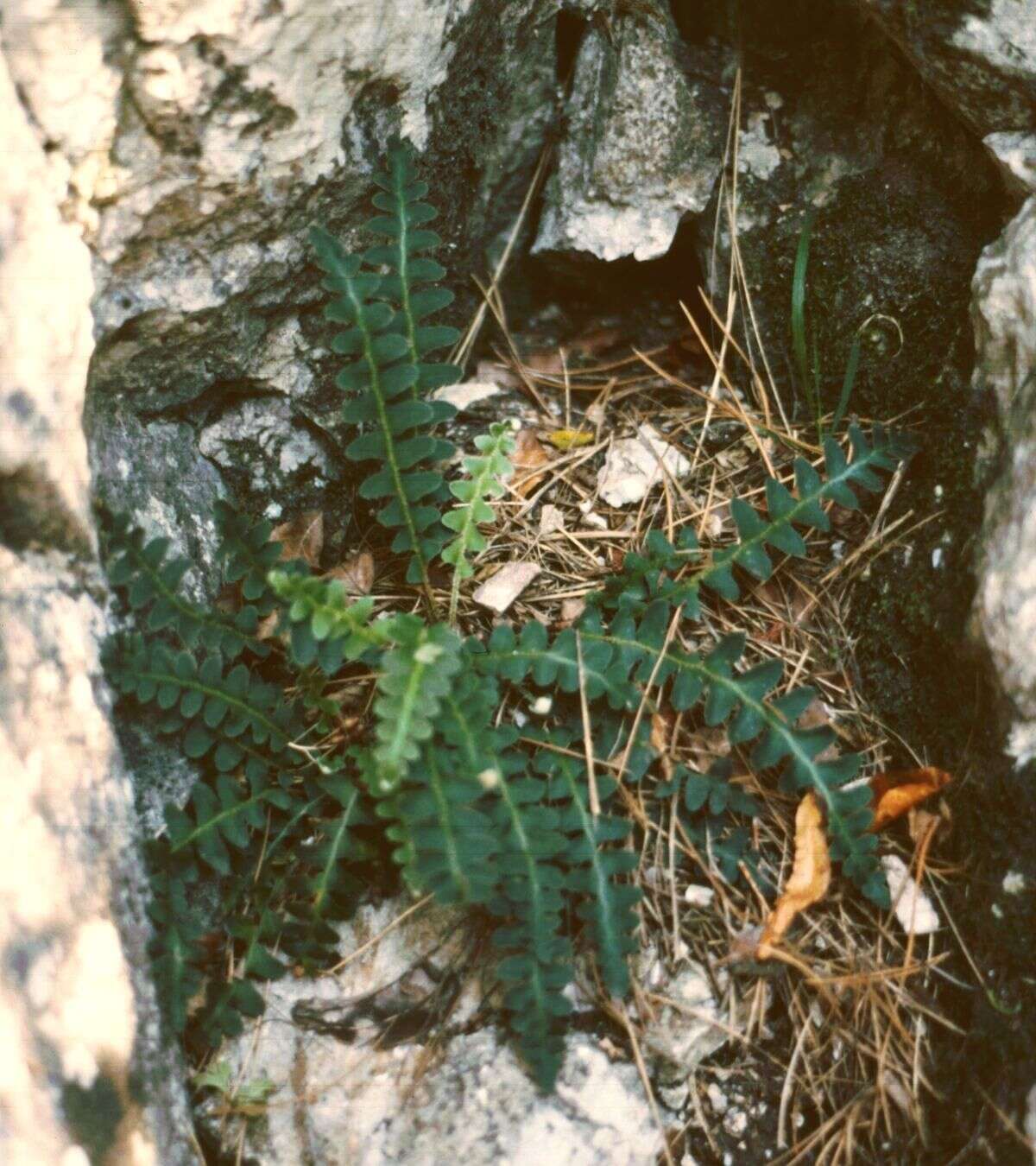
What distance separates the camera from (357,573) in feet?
8.50

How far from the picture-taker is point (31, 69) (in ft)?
6.17

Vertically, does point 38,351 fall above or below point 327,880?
above

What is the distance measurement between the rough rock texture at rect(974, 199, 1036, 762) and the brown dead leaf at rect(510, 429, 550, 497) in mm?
1122

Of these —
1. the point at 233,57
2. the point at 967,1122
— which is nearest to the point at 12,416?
the point at 233,57

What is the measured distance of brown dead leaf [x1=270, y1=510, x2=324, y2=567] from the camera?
256 centimetres

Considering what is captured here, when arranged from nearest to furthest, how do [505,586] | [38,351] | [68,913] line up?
[68,913], [38,351], [505,586]

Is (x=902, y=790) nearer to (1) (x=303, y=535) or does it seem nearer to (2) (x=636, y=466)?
(2) (x=636, y=466)

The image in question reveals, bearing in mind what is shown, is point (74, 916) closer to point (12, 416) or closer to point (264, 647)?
point (264, 647)

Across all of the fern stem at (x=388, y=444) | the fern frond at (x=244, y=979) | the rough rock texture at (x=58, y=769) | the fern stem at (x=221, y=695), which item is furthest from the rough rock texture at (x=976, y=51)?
the fern frond at (x=244, y=979)

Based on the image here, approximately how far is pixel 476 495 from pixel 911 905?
1.33m

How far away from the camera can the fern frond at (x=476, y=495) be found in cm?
242

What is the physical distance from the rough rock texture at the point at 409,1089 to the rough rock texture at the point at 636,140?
6.43 feet

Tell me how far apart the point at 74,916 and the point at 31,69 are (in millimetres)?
1552

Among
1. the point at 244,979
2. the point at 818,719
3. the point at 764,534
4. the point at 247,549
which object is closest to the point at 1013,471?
the point at 764,534
